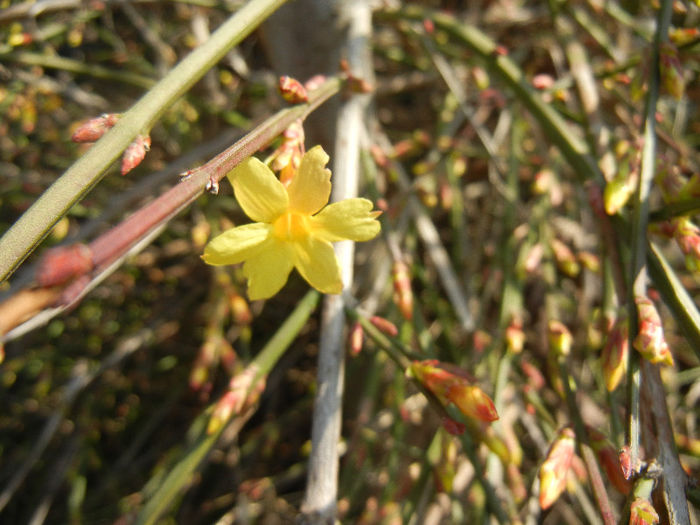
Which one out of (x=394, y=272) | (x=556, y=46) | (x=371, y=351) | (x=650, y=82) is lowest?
(x=371, y=351)

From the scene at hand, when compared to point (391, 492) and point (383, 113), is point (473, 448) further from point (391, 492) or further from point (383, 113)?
point (383, 113)

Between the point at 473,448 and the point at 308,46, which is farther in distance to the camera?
the point at 308,46

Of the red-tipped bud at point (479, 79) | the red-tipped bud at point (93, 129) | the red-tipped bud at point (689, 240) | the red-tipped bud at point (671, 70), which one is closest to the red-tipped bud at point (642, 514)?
the red-tipped bud at point (689, 240)

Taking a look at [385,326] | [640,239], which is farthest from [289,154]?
[640,239]

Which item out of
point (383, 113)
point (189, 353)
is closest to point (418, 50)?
point (383, 113)

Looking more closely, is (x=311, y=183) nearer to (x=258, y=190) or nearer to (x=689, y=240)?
(x=258, y=190)

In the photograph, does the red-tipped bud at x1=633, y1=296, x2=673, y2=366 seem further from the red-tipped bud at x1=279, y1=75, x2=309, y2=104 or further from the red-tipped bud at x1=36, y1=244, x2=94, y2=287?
the red-tipped bud at x1=36, y1=244, x2=94, y2=287
